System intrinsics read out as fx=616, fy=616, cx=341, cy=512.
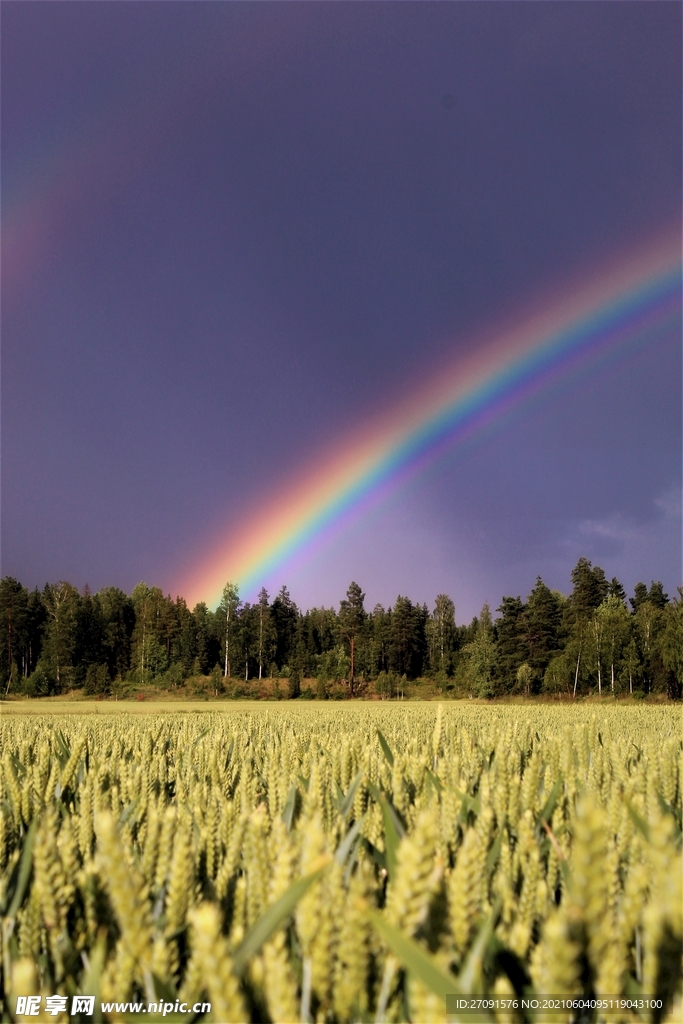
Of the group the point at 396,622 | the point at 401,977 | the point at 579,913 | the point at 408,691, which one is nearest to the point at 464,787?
the point at 401,977

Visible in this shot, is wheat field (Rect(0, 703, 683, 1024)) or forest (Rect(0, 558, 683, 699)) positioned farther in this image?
forest (Rect(0, 558, 683, 699))

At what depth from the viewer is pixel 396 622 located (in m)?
83.5

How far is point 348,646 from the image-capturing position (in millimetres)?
83625

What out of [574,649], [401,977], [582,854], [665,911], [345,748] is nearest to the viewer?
[582,854]

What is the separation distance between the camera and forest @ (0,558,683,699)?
59688mm

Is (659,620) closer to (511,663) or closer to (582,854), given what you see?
(511,663)

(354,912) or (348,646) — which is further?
(348,646)

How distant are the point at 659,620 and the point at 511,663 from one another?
16143 mm

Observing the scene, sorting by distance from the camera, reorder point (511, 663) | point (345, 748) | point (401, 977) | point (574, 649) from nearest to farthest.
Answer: point (401, 977) → point (345, 748) → point (574, 649) → point (511, 663)

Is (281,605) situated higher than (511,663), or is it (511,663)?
(281,605)

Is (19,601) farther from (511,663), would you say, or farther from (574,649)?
(574,649)

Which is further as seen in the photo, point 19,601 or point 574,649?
point 19,601

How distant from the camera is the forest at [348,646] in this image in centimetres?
5969

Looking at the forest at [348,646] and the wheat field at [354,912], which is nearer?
the wheat field at [354,912]
